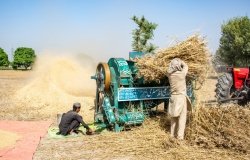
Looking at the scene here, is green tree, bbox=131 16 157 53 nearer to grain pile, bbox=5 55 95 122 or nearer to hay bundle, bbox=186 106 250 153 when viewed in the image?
grain pile, bbox=5 55 95 122

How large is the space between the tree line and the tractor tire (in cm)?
6997

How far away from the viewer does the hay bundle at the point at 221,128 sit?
6.39 meters

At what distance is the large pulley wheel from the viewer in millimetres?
8578

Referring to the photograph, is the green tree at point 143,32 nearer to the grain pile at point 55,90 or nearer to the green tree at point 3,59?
the grain pile at point 55,90

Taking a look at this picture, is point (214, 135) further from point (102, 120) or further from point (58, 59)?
point (58, 59)

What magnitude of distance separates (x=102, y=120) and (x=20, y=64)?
237 feet

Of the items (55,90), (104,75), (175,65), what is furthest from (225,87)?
(55,90)

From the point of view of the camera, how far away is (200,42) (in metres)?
7.84

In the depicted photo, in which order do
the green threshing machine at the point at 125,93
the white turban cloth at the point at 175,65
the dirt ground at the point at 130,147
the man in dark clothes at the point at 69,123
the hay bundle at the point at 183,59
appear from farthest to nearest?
the green threshing machine at the point at 125,93
the man in dark clothes at the point at 69,123
the hay bundle at the point at 183,59
the white turban cloth at the point at 175,65
the dirt ground at the point at 130,147

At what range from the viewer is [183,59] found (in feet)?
25.5

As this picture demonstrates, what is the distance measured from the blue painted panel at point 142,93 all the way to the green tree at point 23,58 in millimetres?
70639

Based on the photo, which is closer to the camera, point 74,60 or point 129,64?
point 129,64

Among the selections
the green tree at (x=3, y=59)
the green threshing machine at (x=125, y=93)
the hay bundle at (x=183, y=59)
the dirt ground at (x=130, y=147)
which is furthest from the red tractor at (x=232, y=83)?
the green tree at (x=3, y=59)

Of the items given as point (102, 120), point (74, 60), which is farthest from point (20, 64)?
point (102, 120)
